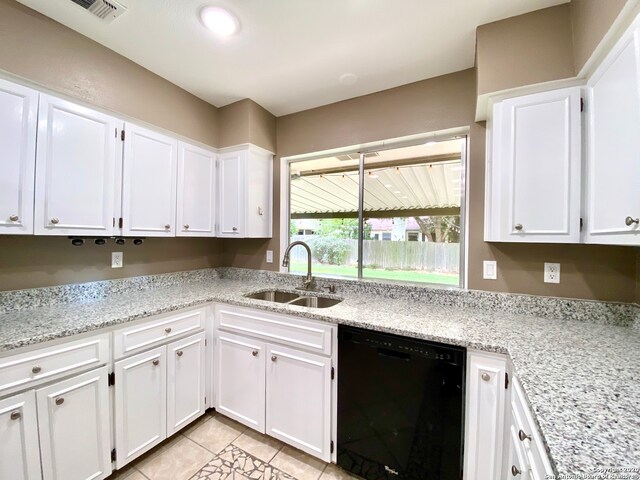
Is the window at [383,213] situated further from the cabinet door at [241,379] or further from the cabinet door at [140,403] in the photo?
the cabinet door at [140,403]

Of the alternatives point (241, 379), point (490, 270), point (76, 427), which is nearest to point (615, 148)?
point (490, 270)

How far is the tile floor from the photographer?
1503 millimetres

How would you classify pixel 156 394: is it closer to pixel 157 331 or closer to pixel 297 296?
pixel 157 331

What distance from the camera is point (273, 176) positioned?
2617 mm

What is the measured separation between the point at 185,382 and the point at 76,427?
0.57 m

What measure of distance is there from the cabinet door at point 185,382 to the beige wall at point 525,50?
243cm

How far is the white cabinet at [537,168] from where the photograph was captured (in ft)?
4.23

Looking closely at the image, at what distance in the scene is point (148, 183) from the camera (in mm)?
1886

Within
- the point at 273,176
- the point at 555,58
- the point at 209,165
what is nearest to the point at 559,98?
the point at 555,58

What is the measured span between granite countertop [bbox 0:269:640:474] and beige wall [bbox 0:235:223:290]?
3.8 inches

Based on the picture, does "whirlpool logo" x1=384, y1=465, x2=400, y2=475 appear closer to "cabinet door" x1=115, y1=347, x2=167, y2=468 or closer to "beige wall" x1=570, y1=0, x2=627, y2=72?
"cabinet door" x1=115, y1=347, x2=167, y2=468

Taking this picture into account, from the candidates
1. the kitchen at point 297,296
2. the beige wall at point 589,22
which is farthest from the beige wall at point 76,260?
the beige wall at point 589,22

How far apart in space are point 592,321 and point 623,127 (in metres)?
1.06

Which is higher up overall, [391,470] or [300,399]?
[300,399]
